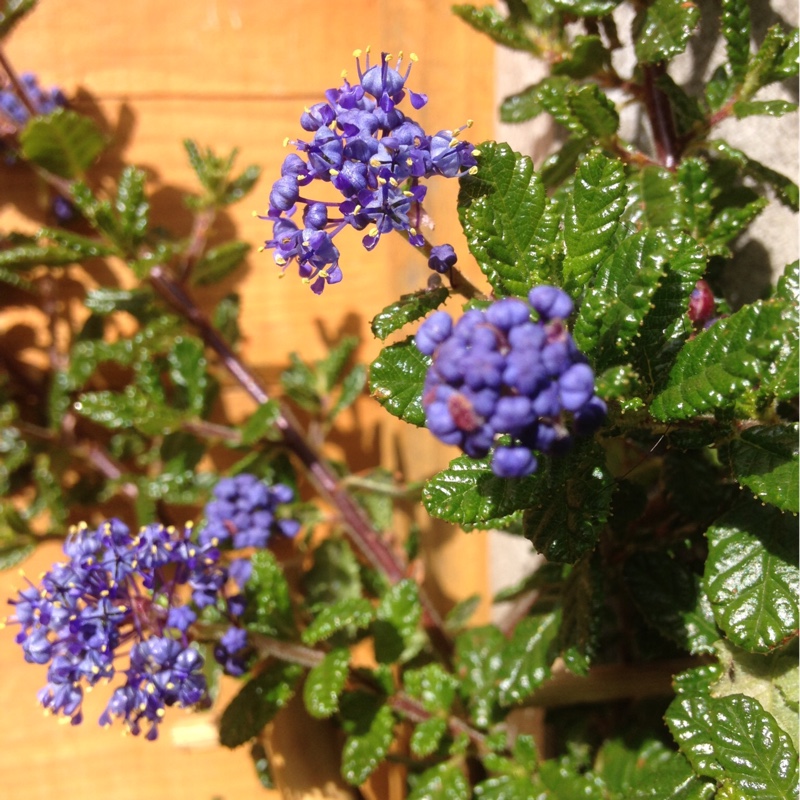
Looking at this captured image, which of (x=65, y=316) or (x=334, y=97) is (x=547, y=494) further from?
(x=65, y=316)

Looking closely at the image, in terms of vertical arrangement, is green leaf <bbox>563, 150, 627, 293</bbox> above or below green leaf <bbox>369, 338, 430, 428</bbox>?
above

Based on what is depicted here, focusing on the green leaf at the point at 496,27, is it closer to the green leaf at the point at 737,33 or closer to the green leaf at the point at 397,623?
the green leaf at the point at 737,33

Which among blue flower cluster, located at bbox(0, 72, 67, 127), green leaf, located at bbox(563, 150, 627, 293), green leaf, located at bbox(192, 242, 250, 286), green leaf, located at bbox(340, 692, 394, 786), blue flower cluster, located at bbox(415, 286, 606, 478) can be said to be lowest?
green leaf, located at bbox(340, 692, 394, 786)

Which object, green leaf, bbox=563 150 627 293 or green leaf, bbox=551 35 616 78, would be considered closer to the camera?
green leaf, bbox=563 150 627 293

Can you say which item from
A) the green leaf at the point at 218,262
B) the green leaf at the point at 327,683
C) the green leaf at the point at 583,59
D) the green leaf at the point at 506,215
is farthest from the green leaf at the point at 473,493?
the green leaf at the point at 218,262

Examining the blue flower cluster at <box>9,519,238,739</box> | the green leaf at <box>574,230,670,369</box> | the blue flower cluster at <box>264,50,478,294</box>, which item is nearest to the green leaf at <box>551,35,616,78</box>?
the blue flower cluster at <box>264,50,478,294</box>

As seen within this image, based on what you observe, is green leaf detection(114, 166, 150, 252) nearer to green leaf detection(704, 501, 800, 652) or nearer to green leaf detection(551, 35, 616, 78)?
green leaf detection(551, 35, 616, 78)

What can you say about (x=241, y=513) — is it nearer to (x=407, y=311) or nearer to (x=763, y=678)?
(x=407, y=311)

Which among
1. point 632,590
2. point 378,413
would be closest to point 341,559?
point 378,413
